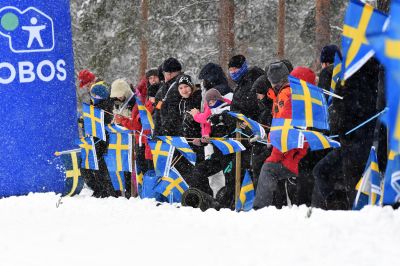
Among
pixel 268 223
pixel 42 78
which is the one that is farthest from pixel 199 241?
pixel 42 78

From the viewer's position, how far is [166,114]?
31.9ft

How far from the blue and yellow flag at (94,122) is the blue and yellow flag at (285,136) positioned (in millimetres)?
3390

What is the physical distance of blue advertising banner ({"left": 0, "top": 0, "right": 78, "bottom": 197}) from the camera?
9.73 metres

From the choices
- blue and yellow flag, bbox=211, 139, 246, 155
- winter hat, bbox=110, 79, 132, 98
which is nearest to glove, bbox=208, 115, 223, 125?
blue and yellow flag, bbox=211, 139, 246, 155

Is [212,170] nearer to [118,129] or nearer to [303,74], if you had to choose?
[118,129]

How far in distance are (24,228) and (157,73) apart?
4.41m

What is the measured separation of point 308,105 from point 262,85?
4.29 ft

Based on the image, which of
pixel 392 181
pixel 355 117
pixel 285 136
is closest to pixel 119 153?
pixel 285 136

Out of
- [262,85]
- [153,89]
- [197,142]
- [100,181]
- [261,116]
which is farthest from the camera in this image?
[153,89]

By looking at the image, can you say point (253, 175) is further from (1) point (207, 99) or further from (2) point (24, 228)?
(2) point (24, 228)

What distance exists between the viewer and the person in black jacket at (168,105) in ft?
31.5

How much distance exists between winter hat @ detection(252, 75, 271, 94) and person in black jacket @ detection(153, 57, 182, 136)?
1.28 m

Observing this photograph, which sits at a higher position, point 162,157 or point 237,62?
point 237,62

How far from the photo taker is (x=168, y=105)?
9.67 meters
